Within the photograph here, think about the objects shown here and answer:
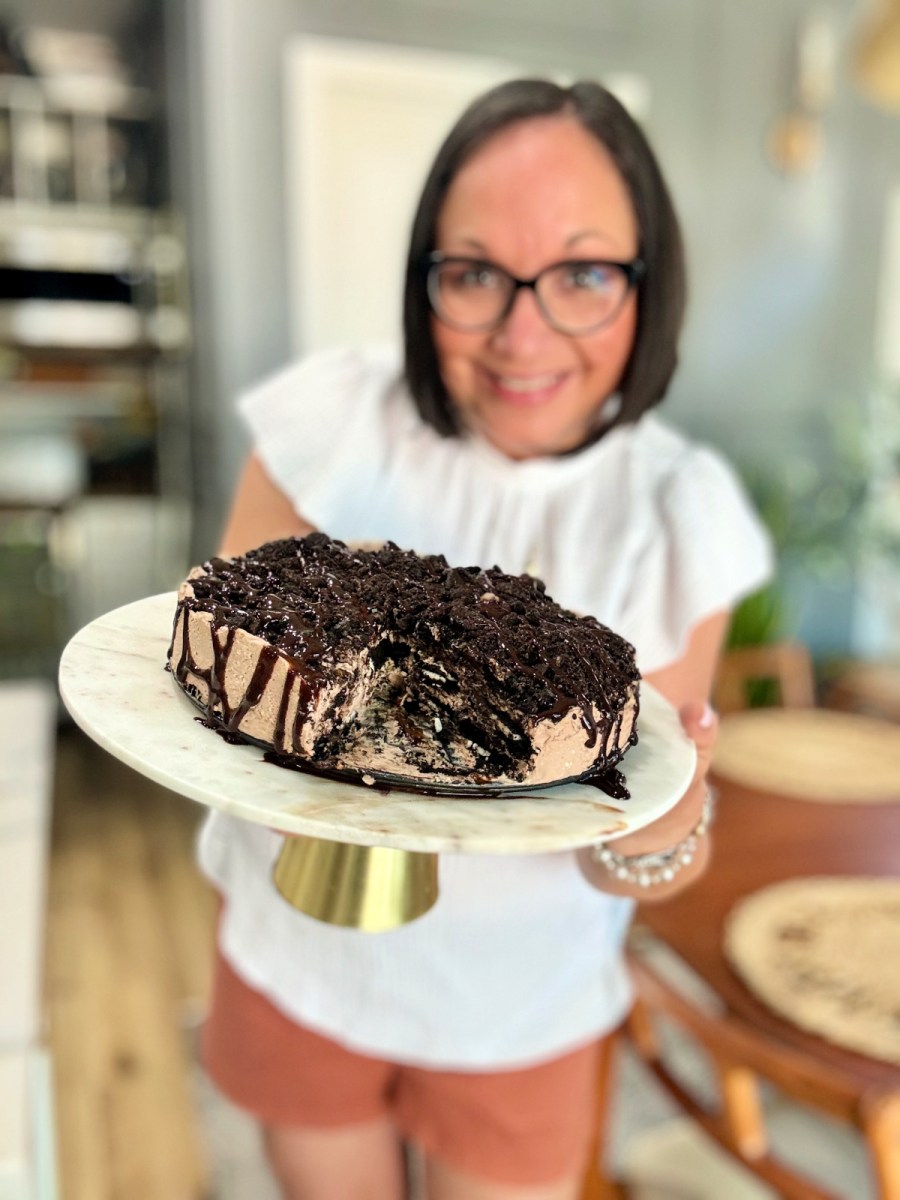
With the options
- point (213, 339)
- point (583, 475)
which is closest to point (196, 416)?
point (213, 339)

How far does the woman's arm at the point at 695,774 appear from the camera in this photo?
27.0 inches

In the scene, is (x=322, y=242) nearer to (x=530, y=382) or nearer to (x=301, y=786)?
(x=530, y=382)

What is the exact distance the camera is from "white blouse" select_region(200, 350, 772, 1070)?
88cm

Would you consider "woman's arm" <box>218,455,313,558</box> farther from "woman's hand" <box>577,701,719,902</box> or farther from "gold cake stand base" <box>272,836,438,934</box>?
"woman's hand" <box>577,701,719,902</box>

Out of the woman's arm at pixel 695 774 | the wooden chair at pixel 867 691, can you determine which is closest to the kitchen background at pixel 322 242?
the wooden chair at pixel 867 691

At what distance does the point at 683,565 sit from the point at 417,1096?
673mm

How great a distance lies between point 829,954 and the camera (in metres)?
1.28

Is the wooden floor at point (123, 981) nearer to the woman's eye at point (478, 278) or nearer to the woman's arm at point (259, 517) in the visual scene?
the woman's arm at point (259, 517)

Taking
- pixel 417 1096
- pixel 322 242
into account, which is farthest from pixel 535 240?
pixel 322 242

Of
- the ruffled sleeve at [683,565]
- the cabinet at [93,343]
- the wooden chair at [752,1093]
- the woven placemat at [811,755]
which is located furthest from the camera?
the cabinet at [93,343]

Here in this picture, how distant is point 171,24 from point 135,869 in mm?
2852

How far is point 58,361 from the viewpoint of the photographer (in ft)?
12.8

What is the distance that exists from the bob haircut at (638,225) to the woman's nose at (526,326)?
0.10m

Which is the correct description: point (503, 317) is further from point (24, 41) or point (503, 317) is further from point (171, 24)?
point (24, 41)
